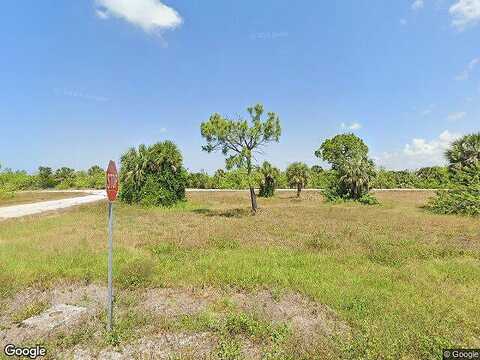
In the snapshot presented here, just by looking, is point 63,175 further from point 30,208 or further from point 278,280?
point 278,280

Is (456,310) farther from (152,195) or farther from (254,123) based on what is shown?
(152,195)

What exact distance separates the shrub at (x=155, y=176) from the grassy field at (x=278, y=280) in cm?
1711

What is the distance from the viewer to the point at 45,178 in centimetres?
9488

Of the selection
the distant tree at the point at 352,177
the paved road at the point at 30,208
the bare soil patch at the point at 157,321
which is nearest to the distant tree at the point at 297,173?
the distant tree at the point at 352,177

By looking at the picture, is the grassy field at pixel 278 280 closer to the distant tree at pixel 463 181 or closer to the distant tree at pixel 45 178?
the distant tree at pixel 463 181

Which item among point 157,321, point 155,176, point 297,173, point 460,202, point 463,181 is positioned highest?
point 297,173

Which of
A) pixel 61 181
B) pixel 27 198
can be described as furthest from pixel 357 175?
pixel 61 181

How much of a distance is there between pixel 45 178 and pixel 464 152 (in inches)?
3890

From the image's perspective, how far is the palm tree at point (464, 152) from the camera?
31297 millimetres

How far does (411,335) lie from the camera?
6.09 m

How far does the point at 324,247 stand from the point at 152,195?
24842 millimetres

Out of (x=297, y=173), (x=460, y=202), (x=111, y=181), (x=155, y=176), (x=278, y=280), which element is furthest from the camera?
(x=297, y=173)

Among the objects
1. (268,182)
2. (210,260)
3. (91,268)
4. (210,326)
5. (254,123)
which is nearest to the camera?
(210,326)

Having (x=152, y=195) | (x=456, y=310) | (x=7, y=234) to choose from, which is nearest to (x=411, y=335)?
(x=456, y=310)
